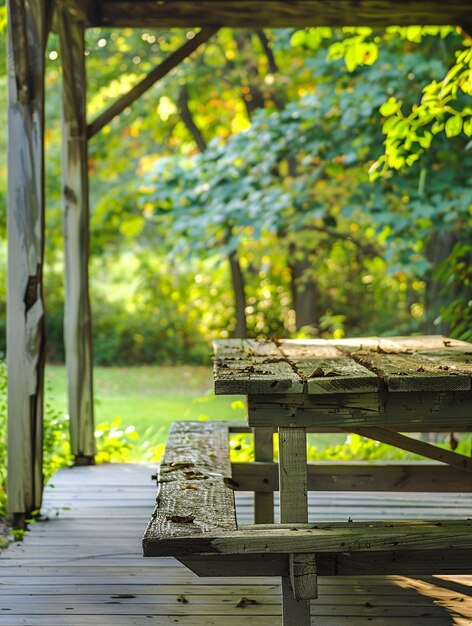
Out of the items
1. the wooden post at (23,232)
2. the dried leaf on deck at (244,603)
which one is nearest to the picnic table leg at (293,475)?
the dried leaf on deck at (244,603)

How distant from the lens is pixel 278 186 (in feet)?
32.6

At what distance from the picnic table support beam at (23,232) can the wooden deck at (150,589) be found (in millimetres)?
500

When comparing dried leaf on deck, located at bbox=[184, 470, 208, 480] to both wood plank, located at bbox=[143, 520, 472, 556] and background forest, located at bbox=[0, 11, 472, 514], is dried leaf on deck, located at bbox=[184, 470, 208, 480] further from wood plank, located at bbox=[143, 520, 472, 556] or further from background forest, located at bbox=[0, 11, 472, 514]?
background forest, located at bbox=[0, 11, 472, 514]

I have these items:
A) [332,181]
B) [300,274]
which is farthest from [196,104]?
[332,181]

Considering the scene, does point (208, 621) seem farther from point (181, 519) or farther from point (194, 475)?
point (181, 519)

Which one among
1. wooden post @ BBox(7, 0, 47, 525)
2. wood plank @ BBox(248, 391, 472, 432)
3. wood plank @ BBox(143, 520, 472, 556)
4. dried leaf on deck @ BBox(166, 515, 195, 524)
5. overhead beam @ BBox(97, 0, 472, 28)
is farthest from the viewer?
overhead beam @ BBox(97, 0, 472, 28)

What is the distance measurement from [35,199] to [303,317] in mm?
9110

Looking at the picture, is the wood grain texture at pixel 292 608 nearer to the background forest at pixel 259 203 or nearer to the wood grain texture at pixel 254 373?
the wood grain texture at pixel 254 373

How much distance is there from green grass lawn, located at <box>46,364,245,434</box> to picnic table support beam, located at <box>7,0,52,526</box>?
576 cm

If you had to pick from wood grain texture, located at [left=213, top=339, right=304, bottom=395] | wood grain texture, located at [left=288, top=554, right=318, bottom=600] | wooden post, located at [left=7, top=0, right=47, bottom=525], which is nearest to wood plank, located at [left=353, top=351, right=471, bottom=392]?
wood grain texture, located at [left=213, top=339, right=304, bottom=395]

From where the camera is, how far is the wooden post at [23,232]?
5207mm

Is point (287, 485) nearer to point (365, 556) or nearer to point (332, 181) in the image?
point (365, 556)

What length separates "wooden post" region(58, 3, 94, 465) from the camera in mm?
6699

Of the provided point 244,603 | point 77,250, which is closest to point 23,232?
point 77,250
